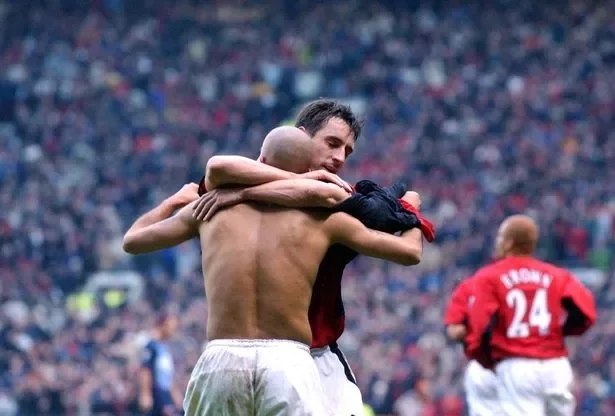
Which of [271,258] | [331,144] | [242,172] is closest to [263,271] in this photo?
[271,258]

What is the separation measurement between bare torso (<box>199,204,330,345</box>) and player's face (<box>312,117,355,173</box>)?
1.74 ft

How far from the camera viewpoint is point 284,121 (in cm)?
2856

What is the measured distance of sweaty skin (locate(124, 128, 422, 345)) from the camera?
576cm

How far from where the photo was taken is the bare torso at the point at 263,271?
576 centimetres

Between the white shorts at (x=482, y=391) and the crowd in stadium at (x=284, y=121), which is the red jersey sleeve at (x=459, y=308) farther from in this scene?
the crowd in stadium at (x=284, y=121)

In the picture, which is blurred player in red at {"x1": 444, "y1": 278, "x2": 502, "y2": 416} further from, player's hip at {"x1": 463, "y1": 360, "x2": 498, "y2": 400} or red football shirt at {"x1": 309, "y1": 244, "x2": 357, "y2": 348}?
red football shirt at {"x1": 309, "y1": 244, "x2": 357, "y2": 348}

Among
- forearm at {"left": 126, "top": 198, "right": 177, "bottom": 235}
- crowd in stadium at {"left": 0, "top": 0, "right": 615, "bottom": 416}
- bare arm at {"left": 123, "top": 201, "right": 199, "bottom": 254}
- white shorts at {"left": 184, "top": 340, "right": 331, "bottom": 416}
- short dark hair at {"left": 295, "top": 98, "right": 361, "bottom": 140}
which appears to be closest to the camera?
white shorts at {"left": 184, "top": 340, "right": 331, "bottom": 416}

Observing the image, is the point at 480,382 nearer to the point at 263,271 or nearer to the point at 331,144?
the point at 331,144

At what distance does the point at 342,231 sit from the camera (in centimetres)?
588

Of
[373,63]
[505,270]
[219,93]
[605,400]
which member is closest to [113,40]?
[219,93]

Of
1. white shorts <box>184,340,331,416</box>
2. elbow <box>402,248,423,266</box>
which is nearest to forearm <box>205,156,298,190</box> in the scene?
elbow <box>402,248,423,266</box>

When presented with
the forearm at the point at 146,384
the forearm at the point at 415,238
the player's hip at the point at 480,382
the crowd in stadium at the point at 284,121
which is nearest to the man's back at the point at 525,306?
the player's hip at the point at 480,382

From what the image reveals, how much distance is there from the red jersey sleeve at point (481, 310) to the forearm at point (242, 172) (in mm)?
4148

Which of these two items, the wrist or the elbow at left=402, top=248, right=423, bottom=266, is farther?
the wrist
